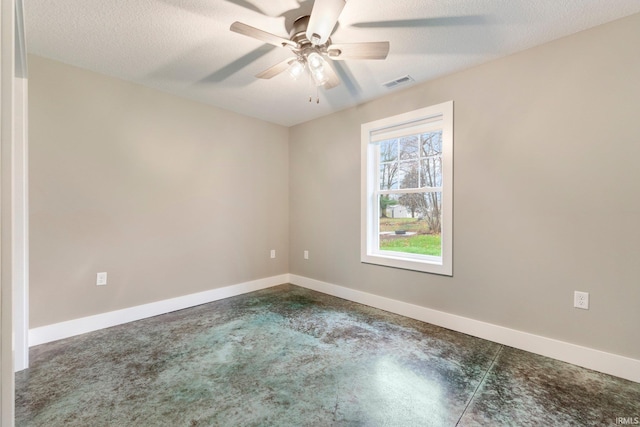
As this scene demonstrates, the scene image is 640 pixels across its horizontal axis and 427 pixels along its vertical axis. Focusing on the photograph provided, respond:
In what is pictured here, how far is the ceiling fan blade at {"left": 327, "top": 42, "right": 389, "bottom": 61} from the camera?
1795 mm

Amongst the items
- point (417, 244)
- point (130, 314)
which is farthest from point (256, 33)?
point (130, 314)

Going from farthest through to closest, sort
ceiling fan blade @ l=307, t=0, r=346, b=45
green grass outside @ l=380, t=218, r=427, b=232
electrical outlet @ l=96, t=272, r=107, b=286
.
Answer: green grass outside @ l=380, t=218, r=427, b=232, electrical outlet @ l=96, t=272, r=107, b=286, ceiling fan blade @ l=307, t=0, r=346, b=45

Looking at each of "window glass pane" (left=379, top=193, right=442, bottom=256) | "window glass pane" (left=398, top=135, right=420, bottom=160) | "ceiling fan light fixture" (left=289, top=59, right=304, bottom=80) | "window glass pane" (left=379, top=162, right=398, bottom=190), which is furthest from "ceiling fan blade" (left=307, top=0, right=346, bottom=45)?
"window glass pane" (left=379, top=193, right=442, bottom=256)

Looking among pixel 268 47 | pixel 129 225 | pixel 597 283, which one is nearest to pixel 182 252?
pixel 129 225

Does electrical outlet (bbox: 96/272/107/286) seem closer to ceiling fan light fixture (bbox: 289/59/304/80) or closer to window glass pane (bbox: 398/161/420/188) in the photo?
ceiling fan light fixture (bbox: 289/59/304/80)

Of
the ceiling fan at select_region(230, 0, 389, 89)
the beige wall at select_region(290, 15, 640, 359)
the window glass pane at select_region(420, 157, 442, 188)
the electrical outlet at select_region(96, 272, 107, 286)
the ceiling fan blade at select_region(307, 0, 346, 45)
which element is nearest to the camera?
the ceiling fan blade at select_region(307, 0, 346, 45)

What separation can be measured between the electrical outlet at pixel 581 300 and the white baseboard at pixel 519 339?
30 centimetres

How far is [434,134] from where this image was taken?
2.95m

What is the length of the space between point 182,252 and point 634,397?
3909mm

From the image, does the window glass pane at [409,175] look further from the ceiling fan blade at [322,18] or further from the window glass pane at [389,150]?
the ceiling fan blade at [322,18]

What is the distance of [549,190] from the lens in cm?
219

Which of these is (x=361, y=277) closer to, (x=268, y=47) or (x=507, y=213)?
(x=507, y=213)

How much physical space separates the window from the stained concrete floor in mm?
799

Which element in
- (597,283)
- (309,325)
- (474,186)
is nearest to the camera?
(597,283)
